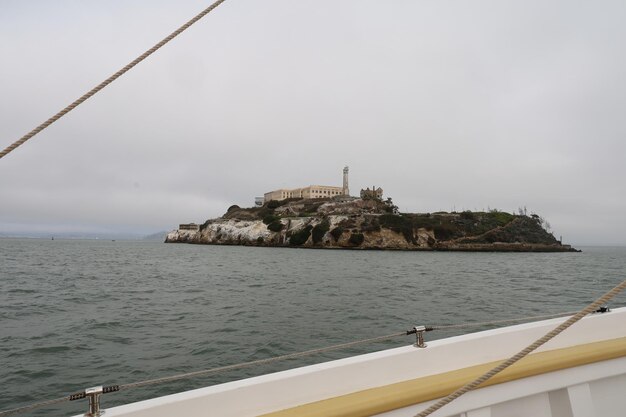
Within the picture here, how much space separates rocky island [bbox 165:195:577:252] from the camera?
8319 centimetres

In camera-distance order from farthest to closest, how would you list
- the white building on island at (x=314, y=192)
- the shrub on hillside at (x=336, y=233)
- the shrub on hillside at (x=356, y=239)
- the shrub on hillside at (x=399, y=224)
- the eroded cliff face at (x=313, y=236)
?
the white building on island at (x=314, y=192)
the shrub on hillside at (x=399, y=224)
the shrub on hillside at (x=336, y=233)
the eroded cliff face at (x=313, y=236)
the shrub on hillside at (x=356, y=239)

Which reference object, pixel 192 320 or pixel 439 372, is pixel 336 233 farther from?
pixel 439 372

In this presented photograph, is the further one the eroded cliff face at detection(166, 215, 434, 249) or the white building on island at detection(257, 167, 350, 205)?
the white building on island at detection(257, 167, 350, 205)

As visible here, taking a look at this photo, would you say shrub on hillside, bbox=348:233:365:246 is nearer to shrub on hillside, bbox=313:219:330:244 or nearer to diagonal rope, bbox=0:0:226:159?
shrub on hillside, bbox=313:219:330:244

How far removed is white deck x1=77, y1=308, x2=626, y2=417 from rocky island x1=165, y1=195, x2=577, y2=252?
259ft

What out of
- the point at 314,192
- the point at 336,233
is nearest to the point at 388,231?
the point at 336,233

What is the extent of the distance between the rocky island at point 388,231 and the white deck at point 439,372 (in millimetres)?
79050

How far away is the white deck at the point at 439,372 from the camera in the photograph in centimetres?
218

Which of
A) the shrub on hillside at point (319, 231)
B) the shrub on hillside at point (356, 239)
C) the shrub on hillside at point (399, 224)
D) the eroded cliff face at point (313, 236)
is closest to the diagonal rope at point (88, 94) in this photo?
the eroded cliff face at point (313, 236)

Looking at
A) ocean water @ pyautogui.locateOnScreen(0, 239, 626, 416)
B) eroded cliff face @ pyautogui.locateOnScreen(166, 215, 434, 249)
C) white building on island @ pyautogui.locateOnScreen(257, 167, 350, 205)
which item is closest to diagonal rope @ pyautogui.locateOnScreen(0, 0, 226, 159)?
ocean water @ pyautogui.locateOnScreen(0, 239, 626, 416)

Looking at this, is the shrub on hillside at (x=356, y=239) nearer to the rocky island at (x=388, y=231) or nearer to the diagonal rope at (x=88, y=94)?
the rocky island at (x=388, y=231)

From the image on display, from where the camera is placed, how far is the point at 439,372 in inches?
109

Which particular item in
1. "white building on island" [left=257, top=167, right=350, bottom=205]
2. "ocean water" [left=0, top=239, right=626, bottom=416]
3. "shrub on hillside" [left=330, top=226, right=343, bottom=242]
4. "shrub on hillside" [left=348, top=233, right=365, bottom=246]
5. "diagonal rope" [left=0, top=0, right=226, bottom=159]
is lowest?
"ocean water" [left=0, top=239, right=626, bottom=416]

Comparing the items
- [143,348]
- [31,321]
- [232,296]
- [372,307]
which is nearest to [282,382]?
[143,348]
